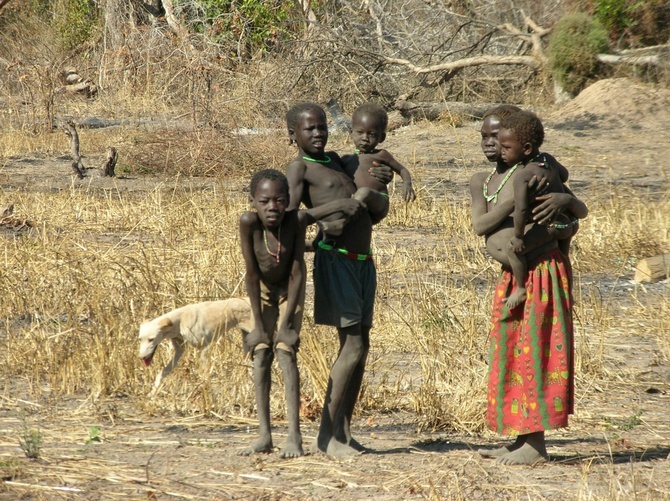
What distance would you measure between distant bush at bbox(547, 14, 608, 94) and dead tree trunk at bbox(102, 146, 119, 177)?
329 inches

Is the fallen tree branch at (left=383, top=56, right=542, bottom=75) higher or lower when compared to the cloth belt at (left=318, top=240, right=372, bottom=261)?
higher

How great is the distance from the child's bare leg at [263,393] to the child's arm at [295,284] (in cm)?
13

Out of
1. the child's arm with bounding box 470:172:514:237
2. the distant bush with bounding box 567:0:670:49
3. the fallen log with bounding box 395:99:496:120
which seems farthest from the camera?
the distant bush with bounding box 567:0:670:49

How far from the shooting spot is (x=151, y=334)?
5.51 metres

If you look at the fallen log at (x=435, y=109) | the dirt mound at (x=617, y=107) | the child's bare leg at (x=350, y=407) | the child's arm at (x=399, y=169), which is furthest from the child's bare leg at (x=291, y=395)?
the fallen log at (x=435, y=109)

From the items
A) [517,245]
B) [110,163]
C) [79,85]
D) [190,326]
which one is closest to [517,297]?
[517,245]

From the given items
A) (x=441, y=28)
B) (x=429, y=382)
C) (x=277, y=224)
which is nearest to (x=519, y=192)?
(x=277, y=224)

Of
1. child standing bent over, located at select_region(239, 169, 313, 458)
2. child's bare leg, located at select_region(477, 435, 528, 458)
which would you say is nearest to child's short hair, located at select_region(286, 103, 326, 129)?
child standing bent over, located at select_region(239, 169, 313, 458)

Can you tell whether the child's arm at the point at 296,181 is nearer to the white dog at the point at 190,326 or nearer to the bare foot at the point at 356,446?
the bare foot at the point at 356,446

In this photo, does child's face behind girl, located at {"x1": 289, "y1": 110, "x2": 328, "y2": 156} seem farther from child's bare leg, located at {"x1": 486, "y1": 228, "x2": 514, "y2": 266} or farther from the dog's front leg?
the dog's front leg

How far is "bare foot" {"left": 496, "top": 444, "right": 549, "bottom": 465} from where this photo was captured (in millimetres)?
4402

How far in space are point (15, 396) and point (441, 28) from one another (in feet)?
48.4

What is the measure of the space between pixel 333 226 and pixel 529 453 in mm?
1365

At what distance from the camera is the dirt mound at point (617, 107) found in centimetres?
1617
